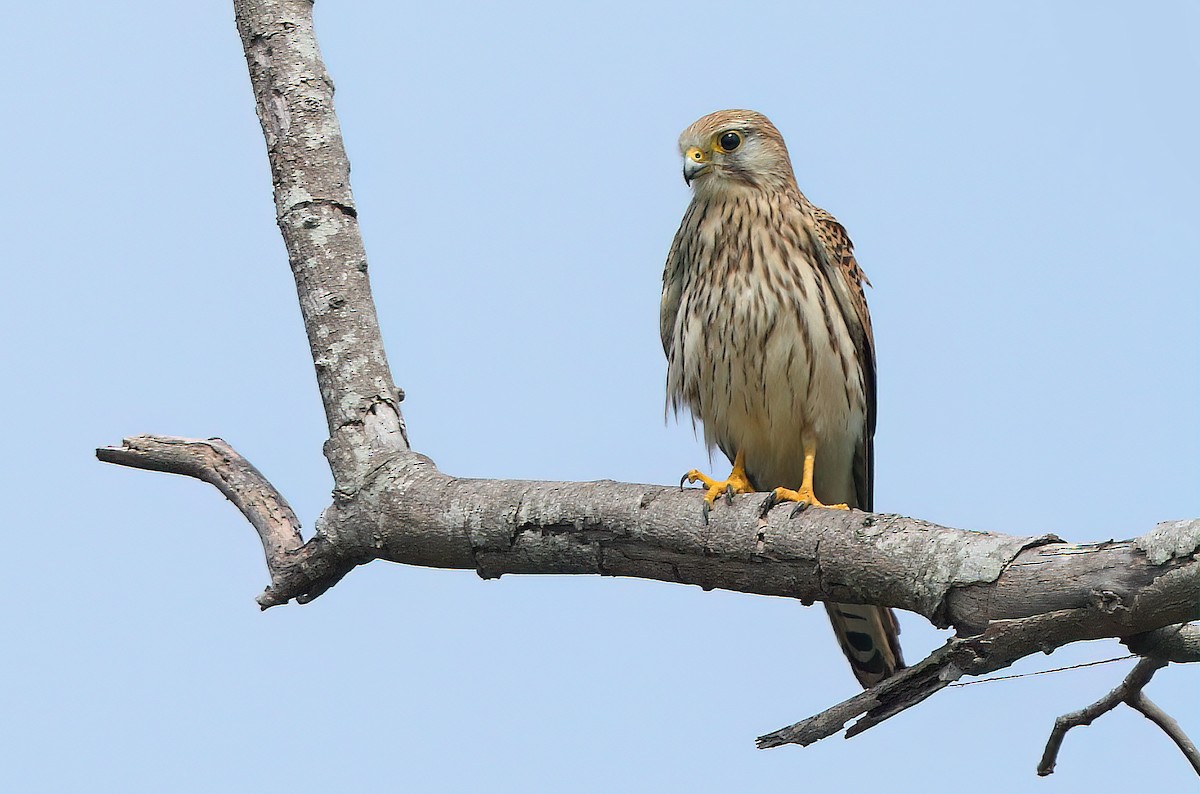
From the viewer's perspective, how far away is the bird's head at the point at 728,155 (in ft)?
14.7

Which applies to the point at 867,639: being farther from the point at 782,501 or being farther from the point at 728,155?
the point at 728,155

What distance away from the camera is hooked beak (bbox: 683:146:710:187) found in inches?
176

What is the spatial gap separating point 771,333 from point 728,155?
712mm

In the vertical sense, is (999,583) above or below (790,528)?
below

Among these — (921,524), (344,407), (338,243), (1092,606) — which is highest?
(338,243)

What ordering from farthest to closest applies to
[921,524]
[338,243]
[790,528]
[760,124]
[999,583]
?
[760,124], [338,243], [790,528], [921,524], [999,583]

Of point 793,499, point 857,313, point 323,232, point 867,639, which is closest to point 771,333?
point 857,313

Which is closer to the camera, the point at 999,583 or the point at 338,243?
the point at 999,583

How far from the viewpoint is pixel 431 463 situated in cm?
399

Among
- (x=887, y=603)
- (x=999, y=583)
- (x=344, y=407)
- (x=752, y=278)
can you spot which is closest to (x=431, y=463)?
(x=344, y=407)

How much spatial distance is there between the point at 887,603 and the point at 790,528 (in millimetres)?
324

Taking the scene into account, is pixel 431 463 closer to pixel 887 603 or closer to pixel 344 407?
pixel 344 407

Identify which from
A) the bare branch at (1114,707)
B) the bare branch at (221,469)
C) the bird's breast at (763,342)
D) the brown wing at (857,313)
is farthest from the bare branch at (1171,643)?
the bare branch at (221,469)

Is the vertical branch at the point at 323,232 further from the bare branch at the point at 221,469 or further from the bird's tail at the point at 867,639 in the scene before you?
the bird's tail at the point at 867,639
